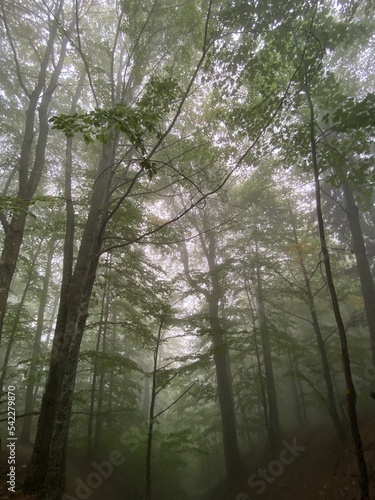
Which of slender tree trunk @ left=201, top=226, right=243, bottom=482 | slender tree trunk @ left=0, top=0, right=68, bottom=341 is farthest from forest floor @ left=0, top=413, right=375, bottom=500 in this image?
slender tree trunk @ left=0, top=0, right=68, bottom=341

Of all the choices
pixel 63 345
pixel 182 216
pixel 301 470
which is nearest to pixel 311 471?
pixel 301 470

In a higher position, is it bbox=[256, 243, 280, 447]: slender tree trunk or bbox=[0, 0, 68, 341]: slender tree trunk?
bbox=[0, 0, 68, 341]: slender tree trunk

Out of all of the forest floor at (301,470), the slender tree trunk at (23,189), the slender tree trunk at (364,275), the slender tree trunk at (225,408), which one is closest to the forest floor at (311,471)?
the forest floor at (301,470)

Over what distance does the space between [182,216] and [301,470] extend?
10942mm

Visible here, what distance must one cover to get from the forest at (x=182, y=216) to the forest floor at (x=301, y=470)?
10 centimetres

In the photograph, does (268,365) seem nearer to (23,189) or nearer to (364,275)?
(364,275)

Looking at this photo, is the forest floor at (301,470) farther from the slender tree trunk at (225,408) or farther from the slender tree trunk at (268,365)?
the slender tree trunk at (268,365)

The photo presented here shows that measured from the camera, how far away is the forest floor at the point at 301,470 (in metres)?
8.11

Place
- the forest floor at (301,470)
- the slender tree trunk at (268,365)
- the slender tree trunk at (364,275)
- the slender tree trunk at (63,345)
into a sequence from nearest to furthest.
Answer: the slender tree trunk at (63,345) → the forest floor at (301,470) → the slender tree trunk at (364,275) → the slender tree trunk at (268,365)

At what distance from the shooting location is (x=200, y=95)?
37.3 feet

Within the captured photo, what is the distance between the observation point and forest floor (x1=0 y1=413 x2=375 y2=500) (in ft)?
26.6

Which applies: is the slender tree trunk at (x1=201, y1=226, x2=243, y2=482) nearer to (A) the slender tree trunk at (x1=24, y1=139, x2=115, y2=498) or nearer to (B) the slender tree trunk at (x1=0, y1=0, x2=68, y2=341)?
(A) the slender tree trunk at (x1=24, y1=139, x2=115, y2=498)

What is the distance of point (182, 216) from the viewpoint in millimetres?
12258

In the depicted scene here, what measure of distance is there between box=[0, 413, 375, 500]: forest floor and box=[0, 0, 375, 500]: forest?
10cm
